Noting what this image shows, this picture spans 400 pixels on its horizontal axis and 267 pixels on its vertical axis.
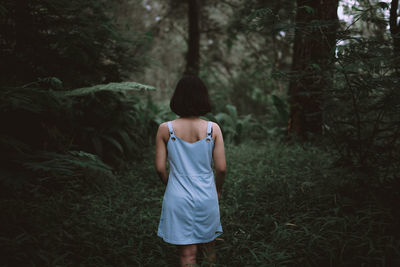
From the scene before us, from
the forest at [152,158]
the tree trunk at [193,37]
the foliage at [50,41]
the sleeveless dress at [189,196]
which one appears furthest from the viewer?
the tree trunk at [193,37]

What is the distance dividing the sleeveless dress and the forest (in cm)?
48

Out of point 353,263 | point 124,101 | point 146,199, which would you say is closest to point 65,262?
point 146,199

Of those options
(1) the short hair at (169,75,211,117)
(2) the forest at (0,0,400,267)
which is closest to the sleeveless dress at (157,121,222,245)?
(1) the short hair at (169,75,211,117)

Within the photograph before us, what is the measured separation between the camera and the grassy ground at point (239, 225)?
2.29 m

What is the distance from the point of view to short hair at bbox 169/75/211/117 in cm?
223

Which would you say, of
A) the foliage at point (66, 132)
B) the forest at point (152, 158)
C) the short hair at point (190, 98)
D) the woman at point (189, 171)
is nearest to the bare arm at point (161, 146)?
the woman at point (189, 171)

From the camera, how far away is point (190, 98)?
223 centimetres

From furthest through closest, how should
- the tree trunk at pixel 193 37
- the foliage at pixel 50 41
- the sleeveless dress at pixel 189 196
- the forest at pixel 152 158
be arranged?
the tree trunk at pixel 193 37, the foliage at pixel 50 41, the forest at pixel 152 158, the sleeveless dress at pixel 189 196

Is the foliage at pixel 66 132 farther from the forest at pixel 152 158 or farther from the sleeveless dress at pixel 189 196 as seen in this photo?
the sleeveless dress at pixel 189 196

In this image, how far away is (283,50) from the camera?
1008cm

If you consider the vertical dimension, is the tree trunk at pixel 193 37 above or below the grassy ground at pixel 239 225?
above

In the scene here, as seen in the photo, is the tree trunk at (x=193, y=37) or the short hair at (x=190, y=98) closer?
the short hair at (x=190, y=98)

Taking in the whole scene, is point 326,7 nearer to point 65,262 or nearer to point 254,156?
point 254,156

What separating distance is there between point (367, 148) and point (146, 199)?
2651mm
